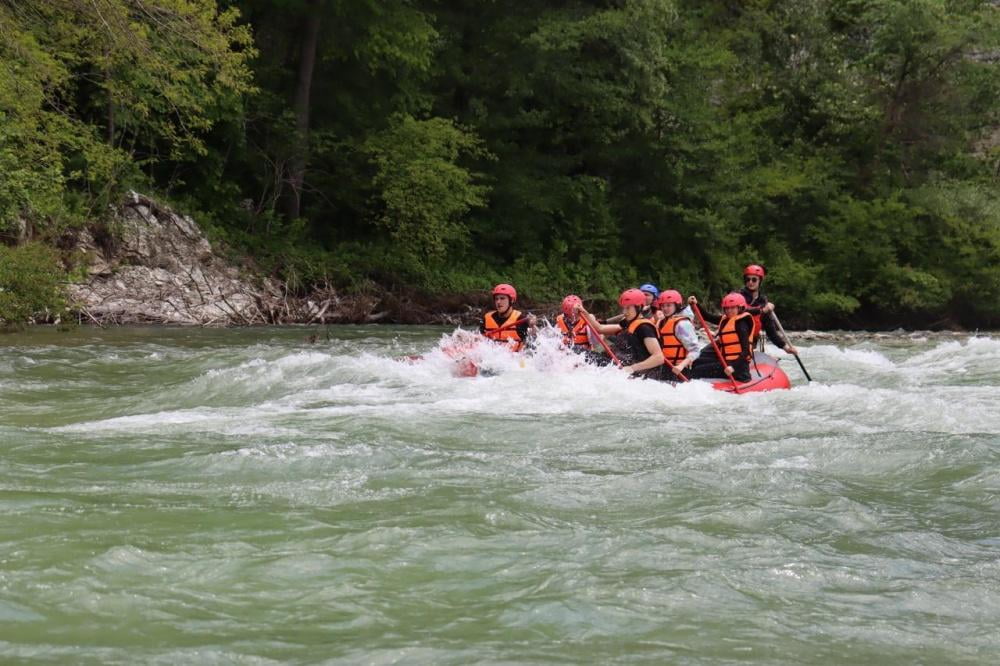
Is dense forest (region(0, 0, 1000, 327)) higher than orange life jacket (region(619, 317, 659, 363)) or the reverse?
higher

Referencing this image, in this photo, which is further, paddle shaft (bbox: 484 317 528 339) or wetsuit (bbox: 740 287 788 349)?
wetsuit (bbox: 740 287 788 349)

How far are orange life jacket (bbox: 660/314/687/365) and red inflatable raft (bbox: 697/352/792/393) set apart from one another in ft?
1.37

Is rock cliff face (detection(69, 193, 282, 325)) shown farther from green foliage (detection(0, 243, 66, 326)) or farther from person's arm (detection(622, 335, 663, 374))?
person's arm (detection(622, 335, 663, 374))

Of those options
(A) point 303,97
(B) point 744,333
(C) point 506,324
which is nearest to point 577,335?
(C) point 506,324

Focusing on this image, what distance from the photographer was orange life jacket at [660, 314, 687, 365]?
12008 mm

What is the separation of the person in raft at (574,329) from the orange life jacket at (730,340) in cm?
158

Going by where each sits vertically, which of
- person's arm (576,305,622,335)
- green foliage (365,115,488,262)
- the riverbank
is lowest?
the riverbank

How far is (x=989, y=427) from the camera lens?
8898 mm

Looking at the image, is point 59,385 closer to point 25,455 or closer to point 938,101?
point 25,455

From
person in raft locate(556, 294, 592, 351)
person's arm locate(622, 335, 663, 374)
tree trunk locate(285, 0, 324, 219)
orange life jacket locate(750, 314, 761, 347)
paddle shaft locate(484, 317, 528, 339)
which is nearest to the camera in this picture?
person's arm locate(622, 335, 663, 374)

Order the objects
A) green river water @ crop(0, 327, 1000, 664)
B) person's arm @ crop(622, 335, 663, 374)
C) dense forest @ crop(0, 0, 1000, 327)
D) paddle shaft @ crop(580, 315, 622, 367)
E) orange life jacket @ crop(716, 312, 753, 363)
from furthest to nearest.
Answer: dense forest @ crop(0, 0, 1000, 327) < paddle shaft @ crop(580, 315, 622, 367) < orange life jacket @ crop(716, 312, 753, 363) < person's arm @ crop(622, 335, 663, 374) < green river water @ crop(0, 327, 1000, 664)

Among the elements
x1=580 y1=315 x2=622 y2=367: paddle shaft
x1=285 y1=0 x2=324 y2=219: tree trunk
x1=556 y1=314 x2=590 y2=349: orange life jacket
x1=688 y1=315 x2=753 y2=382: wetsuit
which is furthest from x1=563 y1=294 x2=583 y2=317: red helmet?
x1=285 y1=0 x2=324 y2=219: tree trunk

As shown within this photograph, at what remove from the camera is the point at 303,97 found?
23906mm

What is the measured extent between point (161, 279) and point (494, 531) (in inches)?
627
